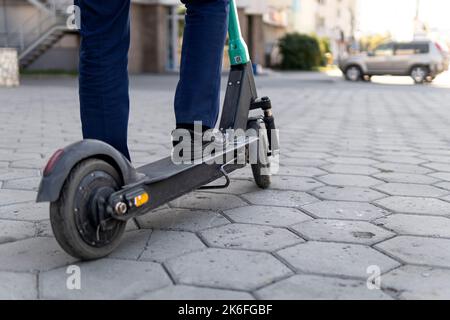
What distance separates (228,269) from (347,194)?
4.00 ft

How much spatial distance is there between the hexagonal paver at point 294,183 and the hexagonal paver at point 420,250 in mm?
883

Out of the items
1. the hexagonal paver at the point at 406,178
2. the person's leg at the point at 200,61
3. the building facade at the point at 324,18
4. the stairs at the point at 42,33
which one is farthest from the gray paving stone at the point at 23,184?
the building facade at the point at 324,18

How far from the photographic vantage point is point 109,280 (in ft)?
5.50

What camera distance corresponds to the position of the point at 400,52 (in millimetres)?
18984

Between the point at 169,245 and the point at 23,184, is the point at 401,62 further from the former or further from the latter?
the point at 169,245

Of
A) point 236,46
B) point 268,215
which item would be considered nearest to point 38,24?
point 236,46

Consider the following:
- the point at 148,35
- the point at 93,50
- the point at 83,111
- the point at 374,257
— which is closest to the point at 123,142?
the point at 83,111

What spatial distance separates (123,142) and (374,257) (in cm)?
104

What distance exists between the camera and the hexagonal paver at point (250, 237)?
2.00 m

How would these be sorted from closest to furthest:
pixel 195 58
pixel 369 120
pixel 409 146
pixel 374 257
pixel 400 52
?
pixel 374 257 < pixel 195 58 < pixel 409 146 < pixel 369 120 < pixel 400 52

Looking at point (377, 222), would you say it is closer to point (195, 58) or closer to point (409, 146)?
point (195, 58)

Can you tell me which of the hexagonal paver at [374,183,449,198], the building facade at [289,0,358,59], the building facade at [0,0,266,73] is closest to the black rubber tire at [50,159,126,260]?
the hexagonal paver at [374,183,449,198]

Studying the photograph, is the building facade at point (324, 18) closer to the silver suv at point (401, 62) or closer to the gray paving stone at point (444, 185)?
the silver suv at point (401, 62)
